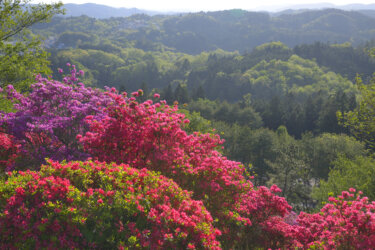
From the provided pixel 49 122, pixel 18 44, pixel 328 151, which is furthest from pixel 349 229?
pixel 328 151

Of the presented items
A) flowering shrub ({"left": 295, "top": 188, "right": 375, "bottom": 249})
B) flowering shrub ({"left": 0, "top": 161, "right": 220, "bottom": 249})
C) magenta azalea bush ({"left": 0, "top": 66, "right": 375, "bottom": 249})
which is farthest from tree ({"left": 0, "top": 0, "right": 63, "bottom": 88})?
flowering shrub ({"left": 295, "top": 188, "right": 375, "bottom": 249})

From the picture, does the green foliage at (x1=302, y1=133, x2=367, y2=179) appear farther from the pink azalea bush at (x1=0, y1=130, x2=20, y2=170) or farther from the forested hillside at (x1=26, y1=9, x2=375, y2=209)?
the pink azalea bush at (x1=0, y1=130, x2=20, y2=170)

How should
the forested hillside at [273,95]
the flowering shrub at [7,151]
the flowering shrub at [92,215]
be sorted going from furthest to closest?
the forested hillside at [273,95] < the flowering shrub at [7,151] < the flowering shrub at [92,215]

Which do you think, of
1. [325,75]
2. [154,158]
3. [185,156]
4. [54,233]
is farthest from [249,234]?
[325,75]

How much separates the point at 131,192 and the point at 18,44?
1619cm

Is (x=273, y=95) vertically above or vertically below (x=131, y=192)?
below

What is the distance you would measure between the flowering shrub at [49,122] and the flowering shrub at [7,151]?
267 mm

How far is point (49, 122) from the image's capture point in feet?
35.8

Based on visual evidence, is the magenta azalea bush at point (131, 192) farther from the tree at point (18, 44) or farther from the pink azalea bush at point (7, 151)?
the tree at point (18, 44)

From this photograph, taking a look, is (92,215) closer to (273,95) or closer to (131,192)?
(131,192)

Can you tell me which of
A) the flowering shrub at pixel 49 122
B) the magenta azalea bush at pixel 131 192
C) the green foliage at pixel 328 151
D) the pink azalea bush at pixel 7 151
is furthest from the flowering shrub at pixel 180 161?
the green foliage at pixel 328 151

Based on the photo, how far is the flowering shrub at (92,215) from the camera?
6.00 m

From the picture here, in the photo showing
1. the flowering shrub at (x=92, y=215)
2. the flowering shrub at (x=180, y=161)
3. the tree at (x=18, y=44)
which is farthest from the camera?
the tree at (x=18, y=44)

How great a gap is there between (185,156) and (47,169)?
4.26 meters
